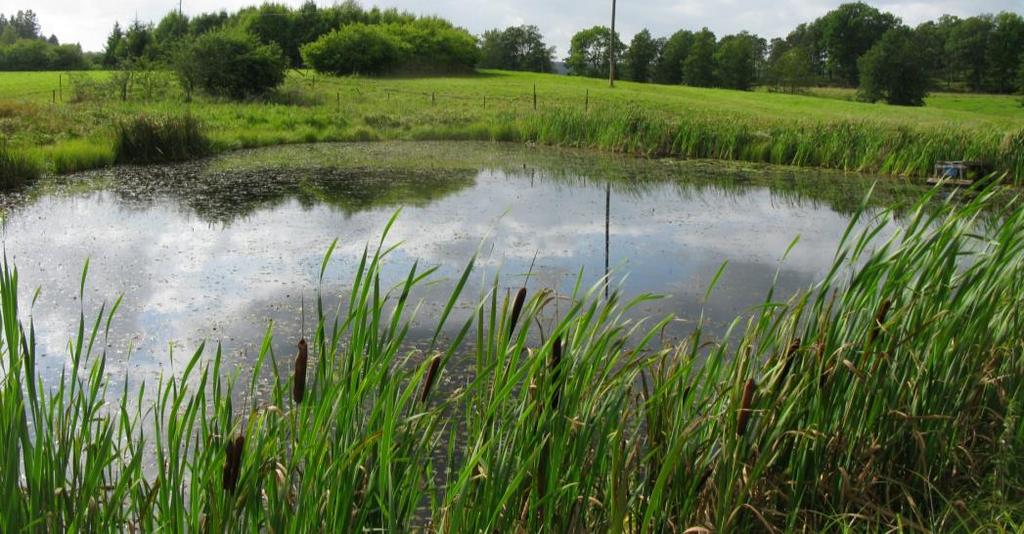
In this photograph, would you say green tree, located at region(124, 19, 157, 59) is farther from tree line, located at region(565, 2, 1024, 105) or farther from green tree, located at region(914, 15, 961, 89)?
green tree, located at region(914, 15, 961, 89)

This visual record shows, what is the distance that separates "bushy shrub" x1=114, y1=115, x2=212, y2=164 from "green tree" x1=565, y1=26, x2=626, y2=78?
58.6 m

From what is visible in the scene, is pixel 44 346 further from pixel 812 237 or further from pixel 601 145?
pixel 601 145

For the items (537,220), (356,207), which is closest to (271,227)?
(356,207)

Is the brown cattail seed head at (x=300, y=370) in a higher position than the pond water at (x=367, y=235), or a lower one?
higher

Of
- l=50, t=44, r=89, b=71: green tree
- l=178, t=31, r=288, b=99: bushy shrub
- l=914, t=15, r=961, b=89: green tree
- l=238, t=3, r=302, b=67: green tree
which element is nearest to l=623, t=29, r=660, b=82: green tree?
l=914, t=15, r=961, b=89: green tree

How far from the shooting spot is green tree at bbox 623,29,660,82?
2589 inches

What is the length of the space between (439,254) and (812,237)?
3917mm

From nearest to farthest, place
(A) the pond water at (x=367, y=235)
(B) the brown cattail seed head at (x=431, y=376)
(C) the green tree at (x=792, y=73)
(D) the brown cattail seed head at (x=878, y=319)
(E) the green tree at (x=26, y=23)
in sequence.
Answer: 1. (B) the brown cattail seed head at (x=431, y=376)
2. (D) the brown cattail seed head at (x=878, y=319)
3. (A) the pond water at (x=367, y=235)
4. (C) the green tree at (x=792, y=73)
5. (E) the green tree at (x=26, y=23)

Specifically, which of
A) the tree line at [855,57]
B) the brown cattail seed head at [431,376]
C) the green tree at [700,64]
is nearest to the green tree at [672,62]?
the tree line at [855,57]

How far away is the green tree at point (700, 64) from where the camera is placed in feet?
200

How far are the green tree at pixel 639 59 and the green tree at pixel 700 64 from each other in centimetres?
410

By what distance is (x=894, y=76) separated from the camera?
48.0m

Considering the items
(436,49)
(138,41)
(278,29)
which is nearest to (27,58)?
(138,41)

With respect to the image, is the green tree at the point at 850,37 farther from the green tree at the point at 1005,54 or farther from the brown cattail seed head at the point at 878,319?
the brown cattail seed head at the point at 878,319
